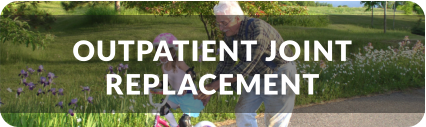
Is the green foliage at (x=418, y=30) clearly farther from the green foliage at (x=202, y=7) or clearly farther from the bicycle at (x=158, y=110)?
the bicycle at (x=158, y=110)

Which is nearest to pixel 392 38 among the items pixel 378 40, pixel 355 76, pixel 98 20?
pixel 378 40

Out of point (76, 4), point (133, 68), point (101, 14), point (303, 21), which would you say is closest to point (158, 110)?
point (133, 68)

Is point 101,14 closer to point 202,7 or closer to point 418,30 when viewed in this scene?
point 202,7

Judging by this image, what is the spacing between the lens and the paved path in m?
4.38

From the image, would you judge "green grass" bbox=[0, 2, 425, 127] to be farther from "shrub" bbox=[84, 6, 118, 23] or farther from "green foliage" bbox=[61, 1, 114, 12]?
"green foliage" bbox=[61, 1, 114, 12]

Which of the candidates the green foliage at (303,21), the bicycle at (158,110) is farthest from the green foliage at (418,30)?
the bicycle at (158,110)

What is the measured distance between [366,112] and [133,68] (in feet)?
15.7

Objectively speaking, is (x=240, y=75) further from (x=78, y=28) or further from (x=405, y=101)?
(x=78, y=28)

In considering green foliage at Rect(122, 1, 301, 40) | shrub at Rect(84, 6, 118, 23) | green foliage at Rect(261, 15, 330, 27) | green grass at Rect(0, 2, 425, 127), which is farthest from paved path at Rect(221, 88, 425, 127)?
shrub at Rect(84, 6, 118, 23)

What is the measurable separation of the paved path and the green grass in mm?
278

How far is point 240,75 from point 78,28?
26.3 feet

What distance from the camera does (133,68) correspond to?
24.8ft

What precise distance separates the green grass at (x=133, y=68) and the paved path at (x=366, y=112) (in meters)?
0.28

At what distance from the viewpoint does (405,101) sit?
5609 mm
